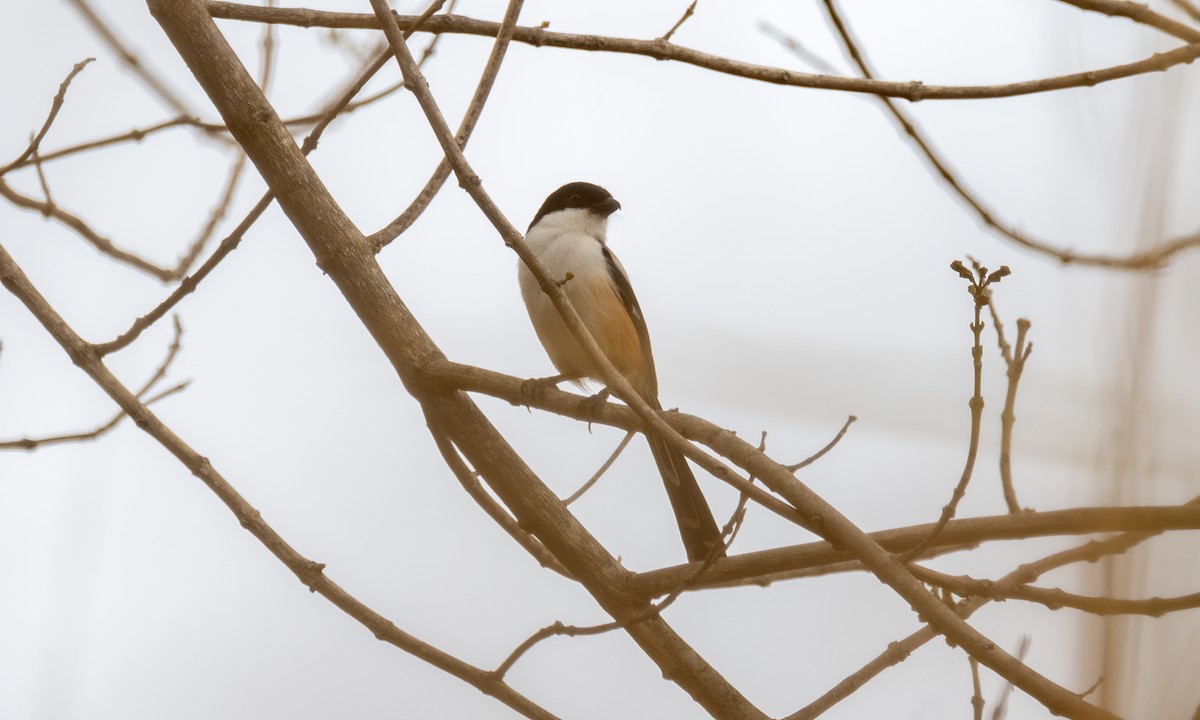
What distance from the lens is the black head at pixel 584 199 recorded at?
629 centimetres

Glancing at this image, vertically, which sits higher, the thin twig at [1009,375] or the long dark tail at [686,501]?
the long dark tail at [686,501]

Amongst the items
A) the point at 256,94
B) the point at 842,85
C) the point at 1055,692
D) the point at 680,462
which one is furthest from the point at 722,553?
the point at 680,462

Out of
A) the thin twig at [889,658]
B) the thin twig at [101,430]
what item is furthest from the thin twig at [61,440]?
the thin twig at [889,658]

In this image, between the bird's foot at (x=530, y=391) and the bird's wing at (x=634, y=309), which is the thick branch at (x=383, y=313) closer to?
the bird's foot at (x=530, y=391)

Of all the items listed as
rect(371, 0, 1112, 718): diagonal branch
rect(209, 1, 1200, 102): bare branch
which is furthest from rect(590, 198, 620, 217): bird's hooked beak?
rect(371, 0, 1112, 718): diagonal branch

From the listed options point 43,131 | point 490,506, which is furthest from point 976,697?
point 43,131

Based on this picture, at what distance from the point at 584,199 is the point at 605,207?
15 cm

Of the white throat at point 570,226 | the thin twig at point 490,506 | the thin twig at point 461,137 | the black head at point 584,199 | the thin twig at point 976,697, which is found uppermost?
the black head at point 584,199

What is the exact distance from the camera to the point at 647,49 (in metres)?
3.11

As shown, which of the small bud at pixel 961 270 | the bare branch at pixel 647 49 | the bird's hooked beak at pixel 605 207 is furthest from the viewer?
the bird's hooked beak at pixel 605 207

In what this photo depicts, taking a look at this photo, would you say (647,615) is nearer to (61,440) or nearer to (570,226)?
(61,440)

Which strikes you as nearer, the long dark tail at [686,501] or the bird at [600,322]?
the long dark tail at [686,501]

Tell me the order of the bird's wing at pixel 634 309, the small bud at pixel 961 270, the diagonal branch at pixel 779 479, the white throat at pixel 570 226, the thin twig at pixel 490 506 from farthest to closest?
the white throat at pixel 570 226 < the bird's wing at pixel 634 309 < the thin twig at pixel 490 506 < the small bud at pixel 961 270 < the diagonal branch at pixel 779 479

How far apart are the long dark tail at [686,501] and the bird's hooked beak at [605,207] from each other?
6.10 feet
